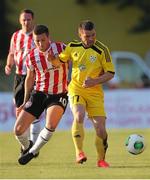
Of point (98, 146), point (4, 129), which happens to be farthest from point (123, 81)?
point (98, 146)

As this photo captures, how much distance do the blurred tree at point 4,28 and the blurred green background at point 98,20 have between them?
137 centimetres

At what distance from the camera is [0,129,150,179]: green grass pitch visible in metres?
11.0

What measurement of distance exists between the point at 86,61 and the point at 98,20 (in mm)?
24006

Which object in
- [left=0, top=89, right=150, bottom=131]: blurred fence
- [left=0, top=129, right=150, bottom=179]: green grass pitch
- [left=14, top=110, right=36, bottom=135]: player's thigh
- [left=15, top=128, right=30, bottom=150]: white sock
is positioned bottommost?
[left=0, top=89, right=150, bottom=131]: blurred fence

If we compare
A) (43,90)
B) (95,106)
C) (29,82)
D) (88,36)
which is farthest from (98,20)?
(88,36)

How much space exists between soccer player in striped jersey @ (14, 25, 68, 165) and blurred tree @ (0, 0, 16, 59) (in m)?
20.3

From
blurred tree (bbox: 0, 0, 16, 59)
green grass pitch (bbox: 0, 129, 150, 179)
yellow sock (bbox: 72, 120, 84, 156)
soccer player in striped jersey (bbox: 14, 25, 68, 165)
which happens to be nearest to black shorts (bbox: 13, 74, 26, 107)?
green grass pitch (bbox: 0, 129, 150, 179)

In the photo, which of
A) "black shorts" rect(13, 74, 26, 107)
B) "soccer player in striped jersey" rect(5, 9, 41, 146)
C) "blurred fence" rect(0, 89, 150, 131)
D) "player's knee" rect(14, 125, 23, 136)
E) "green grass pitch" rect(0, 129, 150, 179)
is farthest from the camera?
"blurred fence" rect(0, 89, 150, 131)

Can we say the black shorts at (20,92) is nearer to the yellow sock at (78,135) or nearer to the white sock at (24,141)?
the white sock at (24,141)

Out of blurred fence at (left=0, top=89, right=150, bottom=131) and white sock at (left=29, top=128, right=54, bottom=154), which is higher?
white sock at (left=29, top=128, right=54, bottom=154)

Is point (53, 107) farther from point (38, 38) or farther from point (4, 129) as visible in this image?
point (4, 129)

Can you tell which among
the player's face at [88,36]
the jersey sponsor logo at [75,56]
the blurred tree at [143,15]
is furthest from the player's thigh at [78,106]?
the blurred tree at [143,15]

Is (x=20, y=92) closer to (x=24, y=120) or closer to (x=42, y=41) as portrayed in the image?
(x=24, y=120)

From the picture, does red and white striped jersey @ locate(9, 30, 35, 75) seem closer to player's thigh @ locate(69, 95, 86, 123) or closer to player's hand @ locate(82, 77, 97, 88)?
player's thigh @ locate(69, 95, 86, 123)
